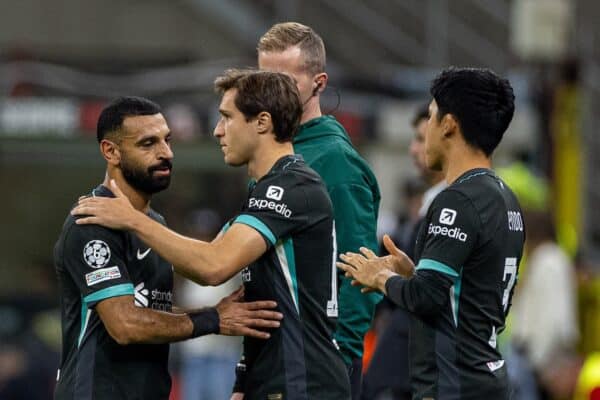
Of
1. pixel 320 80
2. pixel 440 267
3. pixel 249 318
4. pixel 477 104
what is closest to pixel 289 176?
pixel 249 318

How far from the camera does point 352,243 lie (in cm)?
630

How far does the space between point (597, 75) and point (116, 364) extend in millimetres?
12741

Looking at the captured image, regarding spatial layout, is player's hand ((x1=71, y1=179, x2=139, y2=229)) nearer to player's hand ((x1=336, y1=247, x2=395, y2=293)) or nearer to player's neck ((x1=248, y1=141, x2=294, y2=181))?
player's neck ((x1=248, y1=141, x2=294, y2=181))

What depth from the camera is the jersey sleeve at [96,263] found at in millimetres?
5613

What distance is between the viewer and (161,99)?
15414mm

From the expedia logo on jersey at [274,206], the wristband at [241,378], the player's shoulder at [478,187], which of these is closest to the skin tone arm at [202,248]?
the expedia logo on jersey at [274,206]

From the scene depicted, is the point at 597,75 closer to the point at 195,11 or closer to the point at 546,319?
the point at 195,11

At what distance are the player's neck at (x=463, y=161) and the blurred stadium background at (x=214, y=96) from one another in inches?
299

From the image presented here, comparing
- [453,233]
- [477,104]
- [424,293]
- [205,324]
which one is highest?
[477,104]

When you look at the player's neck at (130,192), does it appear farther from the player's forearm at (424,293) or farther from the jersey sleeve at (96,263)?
the player's forearm at (424,293)

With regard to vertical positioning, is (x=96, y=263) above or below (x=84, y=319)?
above

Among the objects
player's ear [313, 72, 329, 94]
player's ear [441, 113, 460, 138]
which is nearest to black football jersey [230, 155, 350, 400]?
player's ear [441, 113, 460, 138]

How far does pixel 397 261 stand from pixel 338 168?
1.93 ft

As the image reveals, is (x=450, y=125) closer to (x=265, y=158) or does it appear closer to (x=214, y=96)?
(x=265, y=158)
